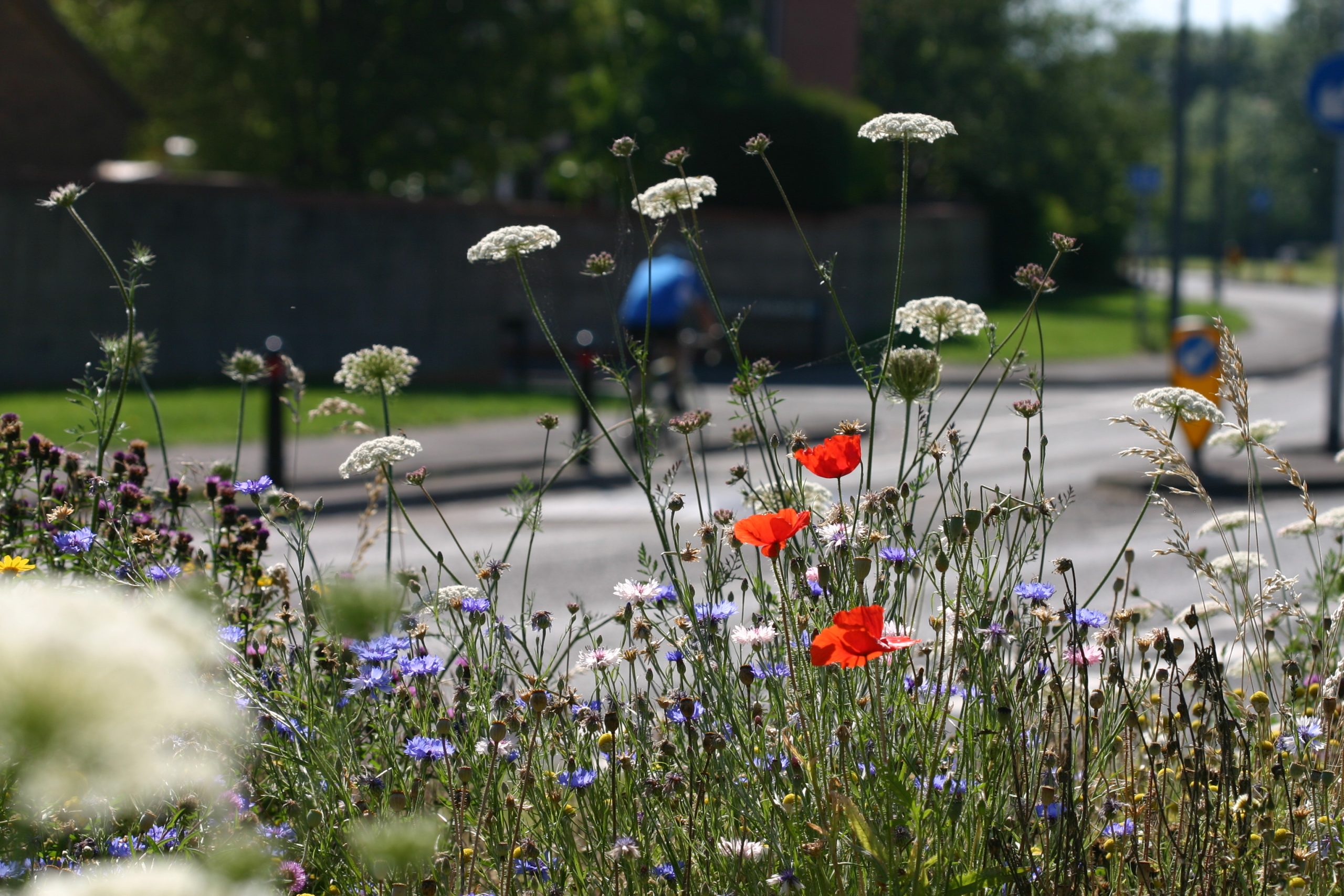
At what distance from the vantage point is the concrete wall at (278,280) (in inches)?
658

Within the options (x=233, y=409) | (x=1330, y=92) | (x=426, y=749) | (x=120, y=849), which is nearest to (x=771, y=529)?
(x=426, y=749)

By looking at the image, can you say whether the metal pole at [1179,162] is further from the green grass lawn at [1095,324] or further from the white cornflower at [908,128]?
the white cornflower at [908,128]

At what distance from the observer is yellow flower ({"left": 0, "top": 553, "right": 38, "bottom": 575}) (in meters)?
2.39

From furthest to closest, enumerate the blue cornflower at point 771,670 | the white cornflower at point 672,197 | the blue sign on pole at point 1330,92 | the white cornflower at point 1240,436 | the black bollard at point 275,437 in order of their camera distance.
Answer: the blue sign on pole at point 1330,92, the black bollard at point 275,437, the white cornflower at point 1240,436, the white cornflower at point 672,197, the blue cornflower at point 771,670

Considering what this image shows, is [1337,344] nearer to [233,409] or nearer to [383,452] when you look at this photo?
[233,409]

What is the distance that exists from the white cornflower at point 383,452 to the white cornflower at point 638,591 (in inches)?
16.7

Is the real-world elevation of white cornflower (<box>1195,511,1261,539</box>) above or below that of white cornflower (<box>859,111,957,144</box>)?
below

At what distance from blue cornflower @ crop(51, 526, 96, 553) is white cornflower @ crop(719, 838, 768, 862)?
1.31m

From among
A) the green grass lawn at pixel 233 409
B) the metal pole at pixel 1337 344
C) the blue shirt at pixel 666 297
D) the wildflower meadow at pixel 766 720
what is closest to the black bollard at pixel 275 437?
the green grass lawn at pixel 233 409

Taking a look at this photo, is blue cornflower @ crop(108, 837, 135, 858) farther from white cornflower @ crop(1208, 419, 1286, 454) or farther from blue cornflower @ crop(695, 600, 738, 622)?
white cornflower @ crop(1208, 419, 1286, 454)

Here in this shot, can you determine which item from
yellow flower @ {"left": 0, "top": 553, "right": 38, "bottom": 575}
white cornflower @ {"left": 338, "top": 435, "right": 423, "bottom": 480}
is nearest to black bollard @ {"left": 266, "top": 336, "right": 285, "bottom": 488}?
yellow flower @ {"left": 0, "top": 553, "right": 38, "bottom": 575}

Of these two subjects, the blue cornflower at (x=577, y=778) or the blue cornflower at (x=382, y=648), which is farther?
the blue cornflower at (x=382, y=648)

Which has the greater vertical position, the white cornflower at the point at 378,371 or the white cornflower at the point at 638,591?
the white cornflower at the point at 378,371

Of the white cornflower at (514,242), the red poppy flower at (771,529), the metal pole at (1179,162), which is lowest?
the red poppy flower at (771,529)
